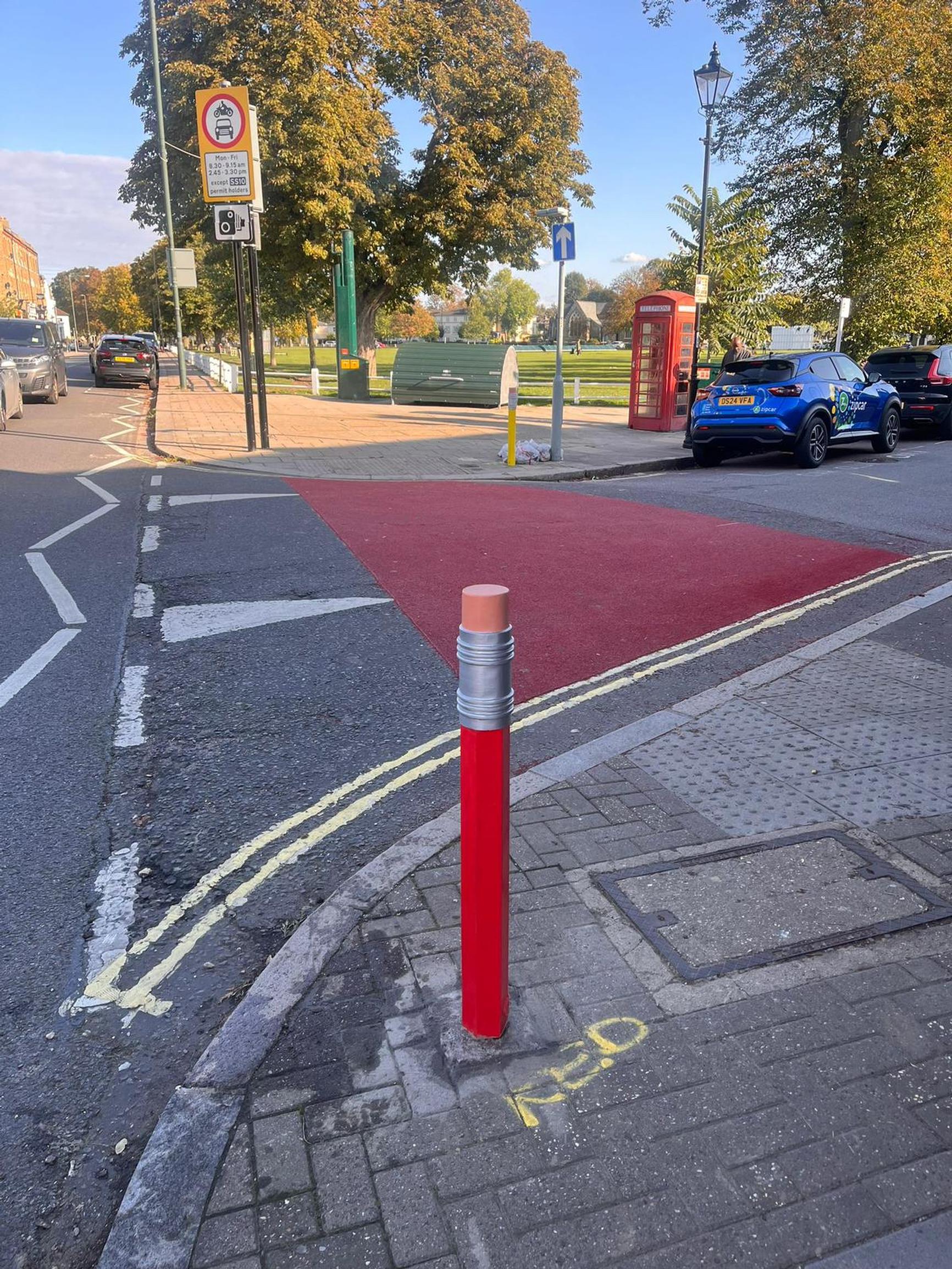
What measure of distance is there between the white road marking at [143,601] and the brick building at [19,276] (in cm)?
9143

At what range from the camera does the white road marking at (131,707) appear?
14.7ft

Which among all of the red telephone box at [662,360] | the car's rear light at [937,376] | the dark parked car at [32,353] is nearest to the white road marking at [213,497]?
the red telephone box at [662,360]

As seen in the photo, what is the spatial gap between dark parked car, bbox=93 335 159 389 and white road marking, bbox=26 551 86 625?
80.6 feet

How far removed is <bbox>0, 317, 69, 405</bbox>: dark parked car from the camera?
2225cm

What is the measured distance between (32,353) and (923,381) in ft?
65.2

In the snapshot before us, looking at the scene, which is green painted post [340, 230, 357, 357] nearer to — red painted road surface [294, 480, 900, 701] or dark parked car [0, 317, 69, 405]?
dark parked car [0, 317, 69, 405]

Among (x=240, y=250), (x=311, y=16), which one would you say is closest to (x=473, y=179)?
(x=311, y=16)

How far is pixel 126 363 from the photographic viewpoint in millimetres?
30297

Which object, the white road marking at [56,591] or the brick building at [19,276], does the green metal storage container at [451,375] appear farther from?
the brick building at [19,276]

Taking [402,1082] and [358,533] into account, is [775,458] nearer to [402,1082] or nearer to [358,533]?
[358,533]

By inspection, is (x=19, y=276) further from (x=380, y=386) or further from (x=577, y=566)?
(x=577, y=566)

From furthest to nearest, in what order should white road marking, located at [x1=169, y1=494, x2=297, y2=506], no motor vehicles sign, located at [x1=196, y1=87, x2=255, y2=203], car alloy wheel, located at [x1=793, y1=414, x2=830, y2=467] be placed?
car alloy wheel, located at [x1=793, y1=414, x2=830, y2=467] → no motor vehicles sign, located at [x1=196, y1=87, x2=255, y2=203] → white road marking, located at [x1=169, y1=494, x2=297, y2=506]

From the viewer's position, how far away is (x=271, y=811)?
3.83 meters

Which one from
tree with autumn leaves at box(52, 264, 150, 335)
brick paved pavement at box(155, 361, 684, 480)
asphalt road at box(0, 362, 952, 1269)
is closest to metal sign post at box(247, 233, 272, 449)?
brick paved pavement at box(155, 361, 684, 480)
